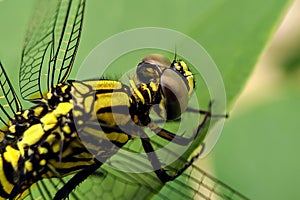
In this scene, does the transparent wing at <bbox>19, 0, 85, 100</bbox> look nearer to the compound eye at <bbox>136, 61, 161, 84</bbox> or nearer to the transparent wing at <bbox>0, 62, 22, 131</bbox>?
the transparent wing at <bbox>0, 62, 22, 131</bbox>

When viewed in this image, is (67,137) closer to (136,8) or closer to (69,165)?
(69,165)

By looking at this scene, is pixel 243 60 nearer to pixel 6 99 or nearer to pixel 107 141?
pixel 107 141

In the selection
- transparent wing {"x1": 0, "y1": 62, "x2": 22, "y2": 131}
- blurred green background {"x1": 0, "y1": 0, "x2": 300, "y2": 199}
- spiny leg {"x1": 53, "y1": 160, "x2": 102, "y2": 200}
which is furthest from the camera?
transparent wing {"x1": 0, "y1": 62, "x2": 22, "y2": 131}

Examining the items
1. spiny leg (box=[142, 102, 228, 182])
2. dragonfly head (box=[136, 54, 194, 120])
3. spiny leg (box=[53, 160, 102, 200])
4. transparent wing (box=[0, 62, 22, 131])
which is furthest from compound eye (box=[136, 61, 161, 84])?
transparent wing (box=[0, 62, 22, 131])

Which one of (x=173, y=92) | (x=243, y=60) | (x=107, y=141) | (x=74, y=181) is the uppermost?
(x=243, y=60)

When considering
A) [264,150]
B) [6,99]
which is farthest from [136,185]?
[6,99]

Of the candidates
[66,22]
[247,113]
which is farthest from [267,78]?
[66,22]

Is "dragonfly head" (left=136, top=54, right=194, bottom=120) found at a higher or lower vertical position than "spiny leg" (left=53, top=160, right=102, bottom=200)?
higher
